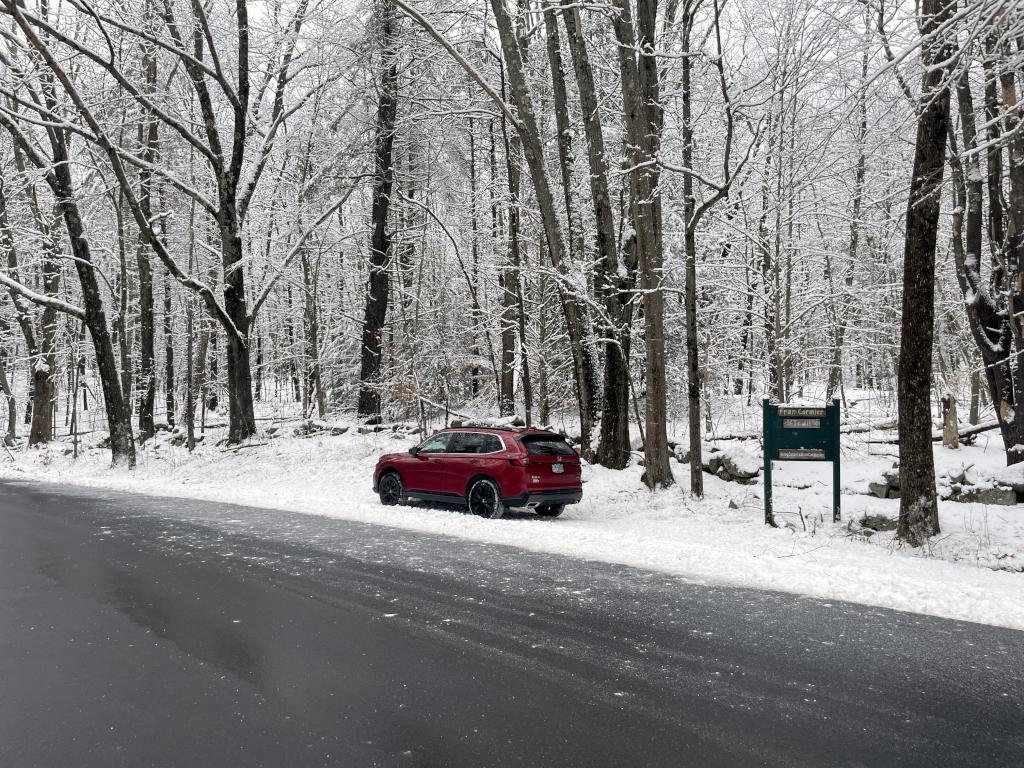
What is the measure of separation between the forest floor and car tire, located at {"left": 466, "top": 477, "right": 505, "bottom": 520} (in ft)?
1.06

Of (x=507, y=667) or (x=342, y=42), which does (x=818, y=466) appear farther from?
(x=342, y=42)

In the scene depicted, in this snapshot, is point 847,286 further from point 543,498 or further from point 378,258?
point 378,258

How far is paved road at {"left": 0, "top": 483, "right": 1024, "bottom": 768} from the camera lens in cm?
363

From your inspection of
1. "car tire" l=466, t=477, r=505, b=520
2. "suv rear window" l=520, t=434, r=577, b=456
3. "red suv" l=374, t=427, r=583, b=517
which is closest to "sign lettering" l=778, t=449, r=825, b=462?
"red suv" l=374, t=427, r=583, b=517

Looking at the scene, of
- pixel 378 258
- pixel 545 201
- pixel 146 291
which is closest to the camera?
pixel 545 201

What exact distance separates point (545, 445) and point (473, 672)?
26.0 feet

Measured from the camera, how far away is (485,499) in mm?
12375

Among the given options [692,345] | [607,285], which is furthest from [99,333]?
[692,345]

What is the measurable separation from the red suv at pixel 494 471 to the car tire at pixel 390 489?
0.12m

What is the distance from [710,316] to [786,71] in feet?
27.1

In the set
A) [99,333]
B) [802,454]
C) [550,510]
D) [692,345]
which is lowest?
[550,510]

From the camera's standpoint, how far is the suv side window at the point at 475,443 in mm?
12484

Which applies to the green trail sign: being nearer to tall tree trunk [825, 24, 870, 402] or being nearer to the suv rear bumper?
the suv rear bumper

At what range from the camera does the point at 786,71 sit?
46.2ft
